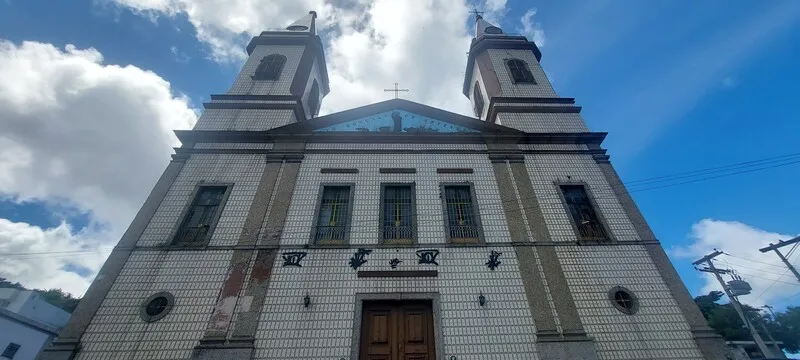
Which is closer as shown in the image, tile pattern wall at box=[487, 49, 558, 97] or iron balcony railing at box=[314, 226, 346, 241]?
iron balcony railing at box=[314, 226, 346, 241]

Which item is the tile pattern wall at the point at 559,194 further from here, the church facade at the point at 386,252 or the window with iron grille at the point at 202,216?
the window with iron grille at the point at 202,216

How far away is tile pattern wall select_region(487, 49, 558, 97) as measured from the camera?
13.8 m

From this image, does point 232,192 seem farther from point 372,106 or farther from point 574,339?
point 574,339

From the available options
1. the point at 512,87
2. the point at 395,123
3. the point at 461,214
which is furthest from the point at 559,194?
the point at 512,87

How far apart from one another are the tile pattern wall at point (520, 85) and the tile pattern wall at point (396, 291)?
775cm

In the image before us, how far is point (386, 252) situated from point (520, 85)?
31.6 ft

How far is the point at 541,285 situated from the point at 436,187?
12.3ft

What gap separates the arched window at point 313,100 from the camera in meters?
15.7

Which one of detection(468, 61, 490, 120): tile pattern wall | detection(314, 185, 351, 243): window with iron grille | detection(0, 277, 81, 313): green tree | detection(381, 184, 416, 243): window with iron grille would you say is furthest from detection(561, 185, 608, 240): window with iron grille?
detection(0, 277, 81, 313): green tree

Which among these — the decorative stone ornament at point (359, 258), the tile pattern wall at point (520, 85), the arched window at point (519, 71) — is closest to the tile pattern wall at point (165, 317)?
the decorative stone ornament at point (359, 258)

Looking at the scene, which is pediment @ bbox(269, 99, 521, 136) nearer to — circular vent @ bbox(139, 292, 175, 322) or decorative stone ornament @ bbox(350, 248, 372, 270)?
decorative stone ornament @ bbox(350, 248, 372, 270)

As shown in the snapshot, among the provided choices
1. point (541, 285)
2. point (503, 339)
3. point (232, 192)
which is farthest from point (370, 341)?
point (232, 192)

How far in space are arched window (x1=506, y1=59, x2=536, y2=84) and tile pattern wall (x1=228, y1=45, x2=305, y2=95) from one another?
30.2 ft

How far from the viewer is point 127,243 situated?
8.56m
